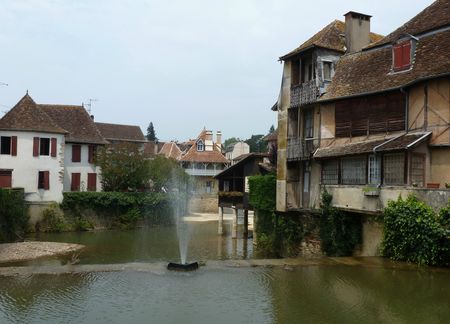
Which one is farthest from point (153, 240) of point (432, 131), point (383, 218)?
point (432, 131)

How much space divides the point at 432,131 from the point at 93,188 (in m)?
34.6

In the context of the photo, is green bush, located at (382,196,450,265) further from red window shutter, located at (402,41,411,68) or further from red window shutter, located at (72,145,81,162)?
red window shutter, located at (72,145,81,162)

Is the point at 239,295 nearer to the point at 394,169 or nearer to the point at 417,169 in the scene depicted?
the point at 394,169

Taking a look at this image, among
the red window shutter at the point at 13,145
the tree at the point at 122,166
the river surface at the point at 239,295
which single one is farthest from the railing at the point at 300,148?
the red window shutter at the point at 13,145

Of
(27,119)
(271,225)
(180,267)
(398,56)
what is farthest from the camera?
(27,119)

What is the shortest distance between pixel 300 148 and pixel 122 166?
23908mm

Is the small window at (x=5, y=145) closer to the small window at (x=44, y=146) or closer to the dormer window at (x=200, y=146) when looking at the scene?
the small window at (x=44, y=146)

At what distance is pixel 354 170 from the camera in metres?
20.9

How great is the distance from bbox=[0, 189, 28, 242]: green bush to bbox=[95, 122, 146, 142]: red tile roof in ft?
80.8

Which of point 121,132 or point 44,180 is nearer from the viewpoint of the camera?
point 44,180

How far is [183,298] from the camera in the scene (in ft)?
42.3

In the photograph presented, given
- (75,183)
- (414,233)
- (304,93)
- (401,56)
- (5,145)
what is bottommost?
(414,233)

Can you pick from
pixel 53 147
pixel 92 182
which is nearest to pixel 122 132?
pixel 92 182

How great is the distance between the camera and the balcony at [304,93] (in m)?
24.1
